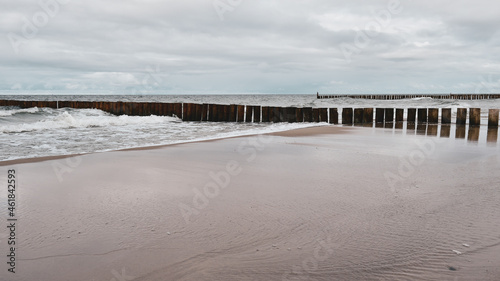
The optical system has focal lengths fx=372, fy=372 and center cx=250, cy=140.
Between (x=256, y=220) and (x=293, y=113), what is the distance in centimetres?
1350

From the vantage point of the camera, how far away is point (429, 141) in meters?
8.48

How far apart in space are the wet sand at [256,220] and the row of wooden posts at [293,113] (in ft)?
32.1

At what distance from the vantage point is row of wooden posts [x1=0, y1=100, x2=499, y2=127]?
1491 cm

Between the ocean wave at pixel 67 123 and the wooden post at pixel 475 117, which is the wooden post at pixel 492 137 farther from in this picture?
the ocean wave at pixel 67 123

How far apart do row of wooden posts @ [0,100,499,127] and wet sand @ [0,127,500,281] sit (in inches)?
385

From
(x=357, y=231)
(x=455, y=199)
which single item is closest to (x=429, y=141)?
(x=455, y=199)

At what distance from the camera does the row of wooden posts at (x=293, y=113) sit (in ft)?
48.9

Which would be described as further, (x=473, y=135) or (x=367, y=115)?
(x=367, y=115)

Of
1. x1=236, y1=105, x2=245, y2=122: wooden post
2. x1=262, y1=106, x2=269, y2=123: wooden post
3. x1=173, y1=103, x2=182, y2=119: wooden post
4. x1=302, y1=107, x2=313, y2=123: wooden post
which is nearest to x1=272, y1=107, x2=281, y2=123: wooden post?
x1=262, y1=106, x2=269, y2=123: wooden post

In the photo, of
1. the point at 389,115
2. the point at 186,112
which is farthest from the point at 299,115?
the point at 186,112

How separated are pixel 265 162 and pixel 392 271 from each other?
3519mm

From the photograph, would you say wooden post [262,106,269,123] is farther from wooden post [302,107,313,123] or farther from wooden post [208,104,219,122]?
wooden post [208,104,219,122]

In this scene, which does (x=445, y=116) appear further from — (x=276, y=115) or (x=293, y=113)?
(x=276, y=115)

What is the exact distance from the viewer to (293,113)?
1627 centimetres
